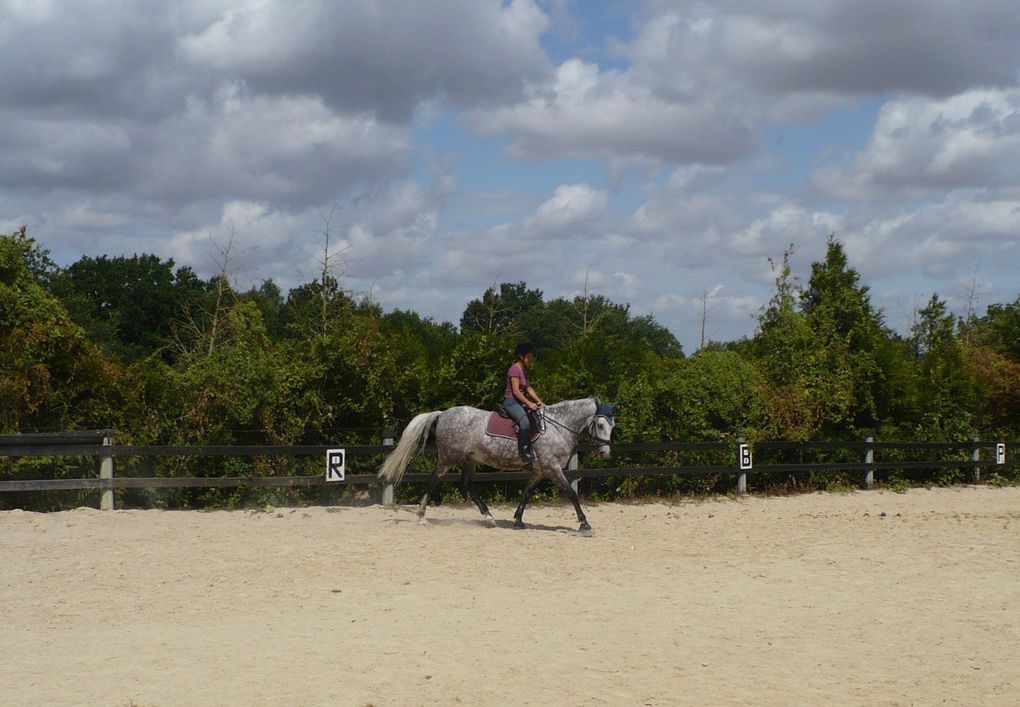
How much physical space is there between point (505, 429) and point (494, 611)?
5.11 m

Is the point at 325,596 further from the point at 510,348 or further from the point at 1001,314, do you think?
the point at 1001,314

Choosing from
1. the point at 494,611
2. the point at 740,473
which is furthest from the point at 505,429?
the point at 740,473

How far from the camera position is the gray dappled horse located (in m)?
14.0

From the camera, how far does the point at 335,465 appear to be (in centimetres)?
1505

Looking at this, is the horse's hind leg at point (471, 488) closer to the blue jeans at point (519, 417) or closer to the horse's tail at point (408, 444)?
the horse's tail at point (408, 444)

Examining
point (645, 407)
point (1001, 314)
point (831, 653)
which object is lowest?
point (831, 653)

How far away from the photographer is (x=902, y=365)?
76.8ft

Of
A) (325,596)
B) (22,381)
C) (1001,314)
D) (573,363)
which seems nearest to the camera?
(325,596)

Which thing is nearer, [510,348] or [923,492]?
[510,348]

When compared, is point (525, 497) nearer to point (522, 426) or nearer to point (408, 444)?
point (522, 426)

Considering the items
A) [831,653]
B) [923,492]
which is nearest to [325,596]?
[831,653]

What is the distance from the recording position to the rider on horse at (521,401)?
13.7m

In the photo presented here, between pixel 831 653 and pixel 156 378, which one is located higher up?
pixel 156 378

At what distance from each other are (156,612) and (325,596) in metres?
1.49
